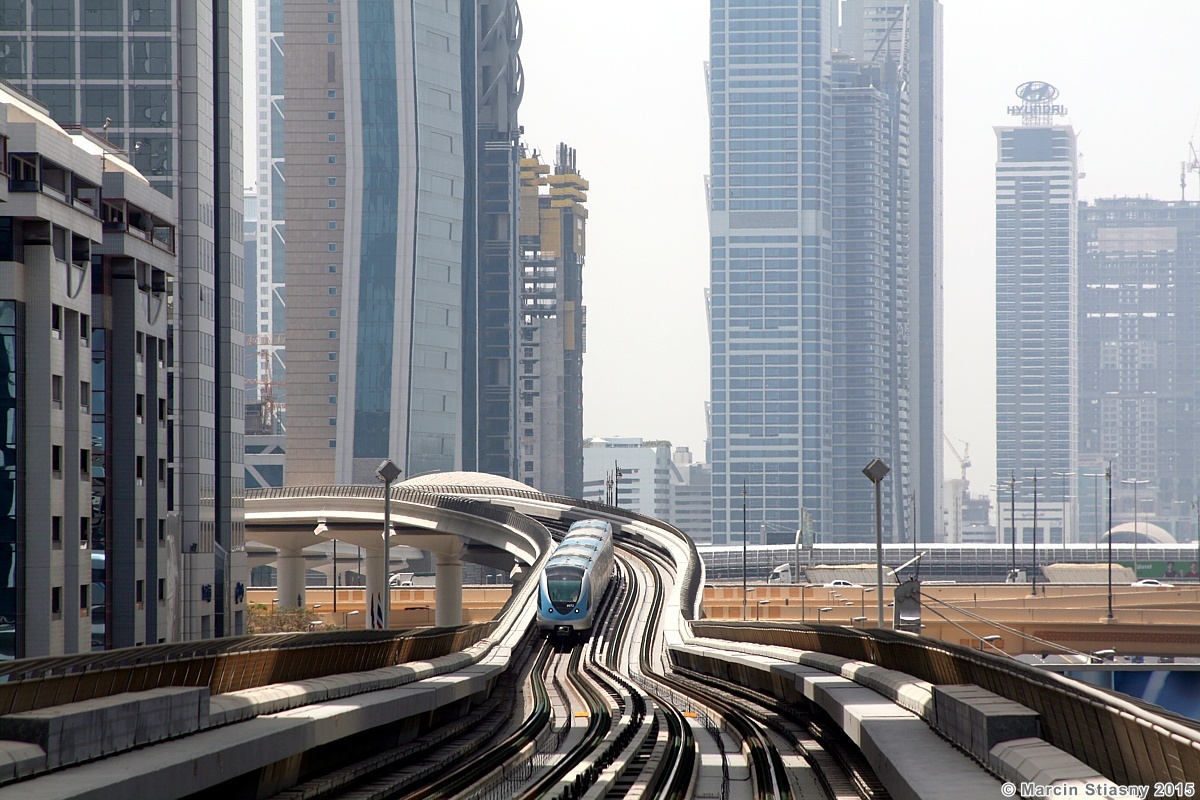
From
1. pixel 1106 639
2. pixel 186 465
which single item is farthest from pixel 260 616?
pixel 1106 639

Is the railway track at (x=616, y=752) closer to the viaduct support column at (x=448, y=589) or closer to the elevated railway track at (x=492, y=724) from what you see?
the elevated railway track at (x=492, y=724)

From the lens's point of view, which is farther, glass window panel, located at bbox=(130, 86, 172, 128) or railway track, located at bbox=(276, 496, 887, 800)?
glass window panel, located at bbox=(130, 86, 172, 128)

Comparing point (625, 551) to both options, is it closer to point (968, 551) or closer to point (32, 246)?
point (32, 246)

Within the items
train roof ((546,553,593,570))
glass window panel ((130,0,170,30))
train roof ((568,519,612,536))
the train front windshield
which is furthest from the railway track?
glass window panel ((130,0,170,30))

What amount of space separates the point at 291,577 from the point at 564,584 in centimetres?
5909

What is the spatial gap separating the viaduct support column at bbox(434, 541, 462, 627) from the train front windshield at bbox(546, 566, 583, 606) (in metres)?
44.9

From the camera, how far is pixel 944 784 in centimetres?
1603

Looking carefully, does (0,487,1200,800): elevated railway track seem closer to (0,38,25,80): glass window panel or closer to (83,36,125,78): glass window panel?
(83,36,125,78): glass window panel

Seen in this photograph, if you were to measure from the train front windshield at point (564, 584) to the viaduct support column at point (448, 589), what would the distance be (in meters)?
44.9

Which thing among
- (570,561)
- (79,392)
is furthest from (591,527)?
(79,392)

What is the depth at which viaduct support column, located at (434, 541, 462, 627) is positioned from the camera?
373 feet

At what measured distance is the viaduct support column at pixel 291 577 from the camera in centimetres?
11819

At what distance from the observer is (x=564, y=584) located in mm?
68938

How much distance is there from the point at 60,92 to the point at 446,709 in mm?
65174
